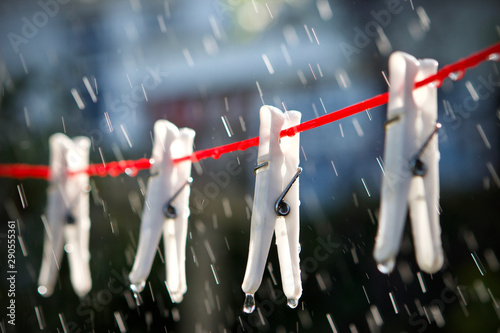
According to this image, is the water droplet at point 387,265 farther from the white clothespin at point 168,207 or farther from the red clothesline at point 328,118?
the white clothespin at point 168,207

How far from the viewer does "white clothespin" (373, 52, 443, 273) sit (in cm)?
58

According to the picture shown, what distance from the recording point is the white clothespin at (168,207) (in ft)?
3.06

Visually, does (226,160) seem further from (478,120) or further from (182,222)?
(182,222)

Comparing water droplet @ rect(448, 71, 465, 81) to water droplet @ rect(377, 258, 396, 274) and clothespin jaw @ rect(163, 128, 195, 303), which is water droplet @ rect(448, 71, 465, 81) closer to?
water droplet @ rect(377, 258, 396, 274)

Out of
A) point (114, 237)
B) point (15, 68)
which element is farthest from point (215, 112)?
point (15, 68)

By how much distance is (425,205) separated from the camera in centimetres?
62

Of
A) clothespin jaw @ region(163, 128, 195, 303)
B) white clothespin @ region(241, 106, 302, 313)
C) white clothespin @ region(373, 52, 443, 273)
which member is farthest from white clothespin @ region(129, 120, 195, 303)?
white clothespin @ region(373, 52, 443, 273)

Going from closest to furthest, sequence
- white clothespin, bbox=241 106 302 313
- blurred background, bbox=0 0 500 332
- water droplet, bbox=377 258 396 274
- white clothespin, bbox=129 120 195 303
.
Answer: water droplet, bbox=377 258 396 274
white clothespin, bbox=241 106 302 313
white clothespin, bbox=129 120 195 303
blurred background, bbox=0 0 500 332

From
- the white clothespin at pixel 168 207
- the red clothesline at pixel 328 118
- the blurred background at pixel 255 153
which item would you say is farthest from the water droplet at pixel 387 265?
the blurred background at pixel 255 153

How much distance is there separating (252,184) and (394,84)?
204 cm

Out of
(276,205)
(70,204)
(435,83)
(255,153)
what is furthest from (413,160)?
(255,153)

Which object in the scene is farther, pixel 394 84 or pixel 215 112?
pixel 215 112

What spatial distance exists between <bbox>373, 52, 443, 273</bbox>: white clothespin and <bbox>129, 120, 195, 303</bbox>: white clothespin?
0.48m

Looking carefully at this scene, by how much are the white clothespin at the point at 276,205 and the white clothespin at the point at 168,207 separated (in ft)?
0.73
